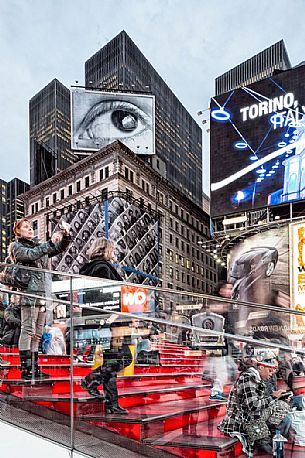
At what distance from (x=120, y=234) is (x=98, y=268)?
4099 cm

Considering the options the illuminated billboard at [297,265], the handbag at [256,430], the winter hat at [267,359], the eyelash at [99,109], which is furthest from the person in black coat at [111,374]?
the eyelash at [99,109]

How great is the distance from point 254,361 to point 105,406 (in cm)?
124

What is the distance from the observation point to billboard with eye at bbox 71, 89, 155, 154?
40.8 metres

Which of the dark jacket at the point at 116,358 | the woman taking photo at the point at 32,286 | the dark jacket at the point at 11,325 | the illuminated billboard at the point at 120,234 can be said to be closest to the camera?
the dark jacket at the point at 116,358

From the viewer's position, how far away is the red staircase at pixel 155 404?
154 inches

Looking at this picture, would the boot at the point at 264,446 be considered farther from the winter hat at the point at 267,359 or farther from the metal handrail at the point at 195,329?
the metal handrail at the point at 195,329

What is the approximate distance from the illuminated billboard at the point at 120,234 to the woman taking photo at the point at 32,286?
3942cm

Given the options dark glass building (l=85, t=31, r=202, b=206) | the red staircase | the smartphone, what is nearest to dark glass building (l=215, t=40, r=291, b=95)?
dark glass building (l=85, t=31, r=202, b=206)

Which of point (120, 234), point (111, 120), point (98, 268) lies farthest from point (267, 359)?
point (120, 234)

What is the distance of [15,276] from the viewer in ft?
17.5

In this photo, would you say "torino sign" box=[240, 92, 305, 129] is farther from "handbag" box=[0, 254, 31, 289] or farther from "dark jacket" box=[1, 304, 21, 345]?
"dark jacket" box=[1, 304, 21, 345]

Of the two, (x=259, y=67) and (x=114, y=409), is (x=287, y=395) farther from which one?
(x=259, y=67)

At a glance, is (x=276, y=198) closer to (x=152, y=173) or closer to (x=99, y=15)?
(x=152, y=173)

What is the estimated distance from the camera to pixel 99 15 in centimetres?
18300
